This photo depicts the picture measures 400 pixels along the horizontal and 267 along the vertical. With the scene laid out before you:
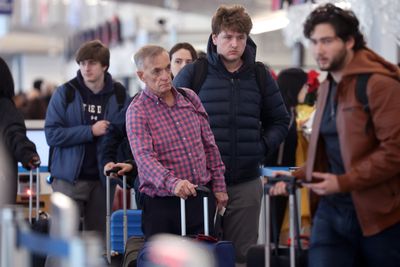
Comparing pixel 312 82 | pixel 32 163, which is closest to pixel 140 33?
pixel 312 82

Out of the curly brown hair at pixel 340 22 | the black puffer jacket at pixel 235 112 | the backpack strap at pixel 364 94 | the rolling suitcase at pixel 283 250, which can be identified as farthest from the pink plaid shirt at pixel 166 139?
the backpack strap at pixel 364 94

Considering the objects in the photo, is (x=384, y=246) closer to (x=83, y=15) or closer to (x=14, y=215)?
(x=14, y=215)

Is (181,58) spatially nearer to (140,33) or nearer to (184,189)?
(184,189)

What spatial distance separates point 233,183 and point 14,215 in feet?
7.79

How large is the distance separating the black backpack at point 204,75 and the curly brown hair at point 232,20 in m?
0.25

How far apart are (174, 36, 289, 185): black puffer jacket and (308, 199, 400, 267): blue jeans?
1.69 metres

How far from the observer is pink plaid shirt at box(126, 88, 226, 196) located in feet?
21.2

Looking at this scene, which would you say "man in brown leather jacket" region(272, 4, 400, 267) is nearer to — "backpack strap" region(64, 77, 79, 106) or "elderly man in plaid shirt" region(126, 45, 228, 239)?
"elderly man in plaid shirt" region(126, 45, 228, 239)

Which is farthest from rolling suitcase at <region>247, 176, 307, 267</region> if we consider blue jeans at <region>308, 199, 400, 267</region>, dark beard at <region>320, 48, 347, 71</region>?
dark beard at <region>320, 48, 347, 71</region>

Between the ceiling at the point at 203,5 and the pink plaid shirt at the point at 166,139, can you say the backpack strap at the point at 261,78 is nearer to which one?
the pink plaid shirt at the point at 166,139

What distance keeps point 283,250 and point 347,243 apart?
0.49 metres

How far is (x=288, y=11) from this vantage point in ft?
48.2

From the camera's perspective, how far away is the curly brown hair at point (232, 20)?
6.91 metres

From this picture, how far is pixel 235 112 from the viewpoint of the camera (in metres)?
7.03
